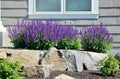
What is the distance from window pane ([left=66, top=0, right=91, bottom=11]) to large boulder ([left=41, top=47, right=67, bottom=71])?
111 inches

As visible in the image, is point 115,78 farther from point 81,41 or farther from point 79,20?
point 79,20

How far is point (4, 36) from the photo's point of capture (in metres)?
7.95

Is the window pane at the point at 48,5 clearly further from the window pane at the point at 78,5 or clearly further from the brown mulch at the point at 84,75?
the brown mulch at the point at 84,75

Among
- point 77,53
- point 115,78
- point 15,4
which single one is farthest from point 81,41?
point 15,4

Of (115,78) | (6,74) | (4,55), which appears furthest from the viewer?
(4,55)

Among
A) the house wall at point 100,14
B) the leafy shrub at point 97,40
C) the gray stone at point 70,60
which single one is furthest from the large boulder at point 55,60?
the house wall at point 100,14

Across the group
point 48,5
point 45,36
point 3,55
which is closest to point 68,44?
point 45,36

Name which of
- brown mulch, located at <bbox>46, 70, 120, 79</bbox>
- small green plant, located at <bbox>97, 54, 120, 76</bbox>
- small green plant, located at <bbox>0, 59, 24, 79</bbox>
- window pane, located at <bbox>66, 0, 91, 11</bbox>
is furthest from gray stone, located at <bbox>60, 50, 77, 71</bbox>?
window pane, located at <bbox>66, 0, 91, 11</bbox>

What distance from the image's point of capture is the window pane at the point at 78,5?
8.89 metres

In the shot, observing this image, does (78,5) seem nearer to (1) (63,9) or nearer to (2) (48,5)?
(1) (63,9)

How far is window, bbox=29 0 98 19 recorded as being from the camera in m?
8.80

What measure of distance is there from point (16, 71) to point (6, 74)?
18cm

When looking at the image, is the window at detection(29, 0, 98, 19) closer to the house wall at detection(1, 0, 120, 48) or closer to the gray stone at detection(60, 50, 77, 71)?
the house wall at detection(1, 0, 120, 48)

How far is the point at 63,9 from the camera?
351 inches
